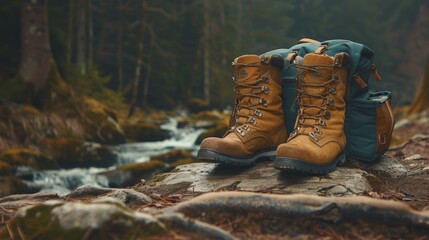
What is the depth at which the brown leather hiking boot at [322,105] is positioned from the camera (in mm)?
2967

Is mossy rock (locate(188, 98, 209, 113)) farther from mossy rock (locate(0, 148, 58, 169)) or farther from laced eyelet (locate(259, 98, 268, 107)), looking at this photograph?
laced eyelet (locate(259, 98, 268, 107))

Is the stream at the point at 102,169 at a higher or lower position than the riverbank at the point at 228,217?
lower

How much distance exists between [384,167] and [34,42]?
334 inches

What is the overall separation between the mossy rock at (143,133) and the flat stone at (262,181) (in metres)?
9.19

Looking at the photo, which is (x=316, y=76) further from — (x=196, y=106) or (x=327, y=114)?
(x=196, y=106)

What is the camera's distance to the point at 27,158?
25.9ft

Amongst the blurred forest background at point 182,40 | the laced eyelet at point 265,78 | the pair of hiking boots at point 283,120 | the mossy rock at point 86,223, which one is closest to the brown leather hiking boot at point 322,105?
the pair of hiking boots at point 283,120

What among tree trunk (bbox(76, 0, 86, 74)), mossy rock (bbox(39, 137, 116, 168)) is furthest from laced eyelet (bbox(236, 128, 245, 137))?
tree trunk (bbox(76, 0, 86, 74))

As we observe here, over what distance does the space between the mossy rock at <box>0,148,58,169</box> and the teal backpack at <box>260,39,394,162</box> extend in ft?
18.5

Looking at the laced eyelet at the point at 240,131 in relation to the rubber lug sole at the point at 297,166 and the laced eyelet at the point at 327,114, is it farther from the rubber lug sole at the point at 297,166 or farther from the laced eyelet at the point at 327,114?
the laced eyelet at the point at 327,114

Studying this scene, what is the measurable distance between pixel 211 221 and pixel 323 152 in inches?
45.2

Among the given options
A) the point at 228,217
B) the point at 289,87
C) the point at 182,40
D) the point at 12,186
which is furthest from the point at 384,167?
the point at 182,40

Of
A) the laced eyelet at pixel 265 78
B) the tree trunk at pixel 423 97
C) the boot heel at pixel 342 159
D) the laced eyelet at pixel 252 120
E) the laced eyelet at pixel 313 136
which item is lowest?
the tree trunk at pixel 423 97

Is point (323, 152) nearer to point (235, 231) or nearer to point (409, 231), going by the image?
point (409, 231)
